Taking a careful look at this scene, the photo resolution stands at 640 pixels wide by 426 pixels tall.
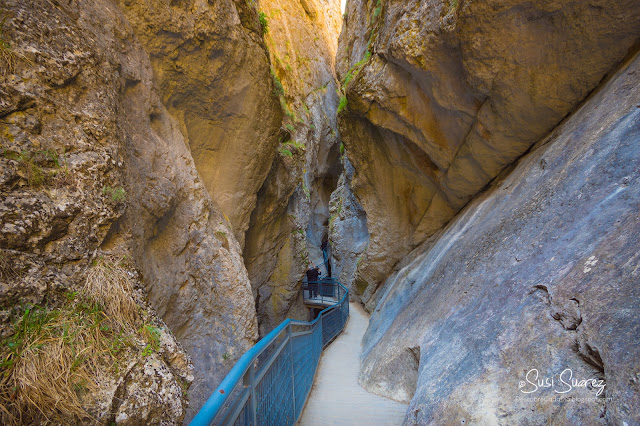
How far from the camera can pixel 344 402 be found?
15.0 ft

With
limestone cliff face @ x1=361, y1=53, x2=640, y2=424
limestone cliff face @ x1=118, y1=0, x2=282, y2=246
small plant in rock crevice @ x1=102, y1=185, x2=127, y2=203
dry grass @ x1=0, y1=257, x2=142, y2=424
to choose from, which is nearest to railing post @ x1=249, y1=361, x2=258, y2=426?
dry grass @ x1=0, y1=257, x2=142, y2=424

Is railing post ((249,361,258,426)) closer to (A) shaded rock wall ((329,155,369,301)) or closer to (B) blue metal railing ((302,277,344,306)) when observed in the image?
(B) blue metal railing ((302,277,344,306))

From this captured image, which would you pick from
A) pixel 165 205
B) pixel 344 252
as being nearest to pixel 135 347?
pixel 165 205

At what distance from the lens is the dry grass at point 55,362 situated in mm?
1758

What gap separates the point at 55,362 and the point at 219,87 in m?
5.68

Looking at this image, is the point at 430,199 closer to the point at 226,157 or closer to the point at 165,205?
the point at 226,157

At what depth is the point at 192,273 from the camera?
487 centimetres

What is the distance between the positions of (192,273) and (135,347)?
2.56 meters

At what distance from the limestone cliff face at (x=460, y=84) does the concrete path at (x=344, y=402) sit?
17.8ft

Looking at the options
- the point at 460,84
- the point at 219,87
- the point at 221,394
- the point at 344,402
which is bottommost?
the point at 344,402

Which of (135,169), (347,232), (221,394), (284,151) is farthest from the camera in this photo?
(347,232)

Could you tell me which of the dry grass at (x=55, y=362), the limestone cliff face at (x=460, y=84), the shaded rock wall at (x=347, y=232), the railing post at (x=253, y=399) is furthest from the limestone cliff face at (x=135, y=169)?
the shaded rock wall at (x=347, y=232)

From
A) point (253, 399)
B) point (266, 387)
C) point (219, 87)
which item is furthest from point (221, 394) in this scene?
point (219, 87)

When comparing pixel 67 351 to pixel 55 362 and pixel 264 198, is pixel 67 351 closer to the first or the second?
pixel 55 362
